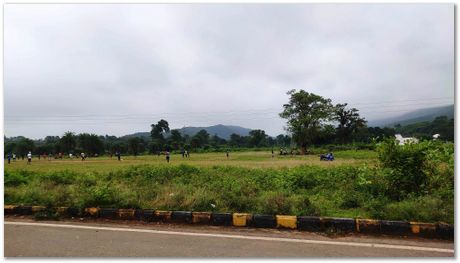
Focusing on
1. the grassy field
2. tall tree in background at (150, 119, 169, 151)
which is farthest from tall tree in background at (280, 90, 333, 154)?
tall tree in background at (150, 119, 169, 151)

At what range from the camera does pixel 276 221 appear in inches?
223

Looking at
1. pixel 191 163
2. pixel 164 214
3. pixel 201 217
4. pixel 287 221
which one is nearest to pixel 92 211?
pixel 164 214

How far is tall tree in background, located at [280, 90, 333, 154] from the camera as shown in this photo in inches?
2164

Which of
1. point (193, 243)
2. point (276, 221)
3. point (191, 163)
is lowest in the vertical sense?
point (193, 243)

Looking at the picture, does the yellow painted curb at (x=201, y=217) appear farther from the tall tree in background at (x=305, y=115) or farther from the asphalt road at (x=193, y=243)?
the tall tree in background at (x=305, y=115)

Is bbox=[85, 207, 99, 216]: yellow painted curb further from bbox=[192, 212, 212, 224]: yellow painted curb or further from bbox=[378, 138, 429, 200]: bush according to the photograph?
bbox=[378, 138, 429, 200]: bush

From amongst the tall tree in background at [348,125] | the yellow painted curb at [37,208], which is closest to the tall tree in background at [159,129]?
the tall tree in background at [348,125]

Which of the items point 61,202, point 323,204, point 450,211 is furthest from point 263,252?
point 61,202

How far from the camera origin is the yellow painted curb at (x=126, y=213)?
627 centimetres

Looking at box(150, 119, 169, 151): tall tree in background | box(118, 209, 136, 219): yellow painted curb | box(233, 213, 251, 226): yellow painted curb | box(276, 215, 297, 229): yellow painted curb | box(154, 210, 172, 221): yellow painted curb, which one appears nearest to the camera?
box(276, 215, 297, 229): yellow painted curb

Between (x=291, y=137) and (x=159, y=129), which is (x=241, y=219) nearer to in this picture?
(x=291, y=137)

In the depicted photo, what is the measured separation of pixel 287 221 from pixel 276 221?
6.9 inches

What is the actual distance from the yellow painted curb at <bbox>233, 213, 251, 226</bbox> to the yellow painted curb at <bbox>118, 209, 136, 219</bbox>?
1801 millimetres

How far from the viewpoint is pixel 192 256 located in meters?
4.31
